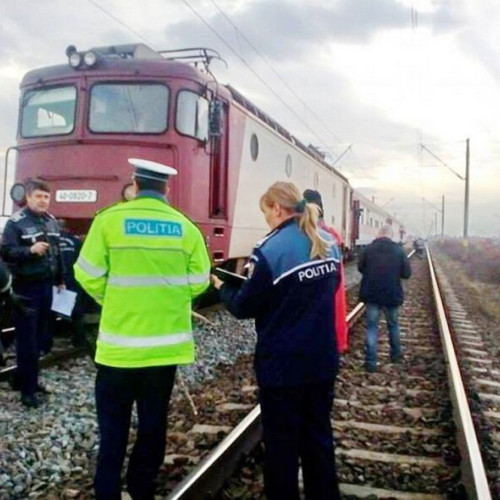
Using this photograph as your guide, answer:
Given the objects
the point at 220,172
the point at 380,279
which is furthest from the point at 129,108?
the point at 380,279

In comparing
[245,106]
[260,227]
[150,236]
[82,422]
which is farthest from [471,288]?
[150,236]

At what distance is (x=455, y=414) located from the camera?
5.51 m

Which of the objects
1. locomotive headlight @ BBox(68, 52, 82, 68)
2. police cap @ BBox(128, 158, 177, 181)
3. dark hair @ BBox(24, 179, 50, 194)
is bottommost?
police cap @ BBox(128, 158, 177, 181)

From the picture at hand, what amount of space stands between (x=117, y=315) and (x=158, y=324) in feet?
0.72

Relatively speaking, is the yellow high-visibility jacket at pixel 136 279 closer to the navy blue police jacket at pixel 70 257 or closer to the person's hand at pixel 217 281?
the person's hand at pixel 217 281

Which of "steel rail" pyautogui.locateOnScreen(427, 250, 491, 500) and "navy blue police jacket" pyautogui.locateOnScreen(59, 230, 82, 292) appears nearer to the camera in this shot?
"steel rail" pyautogui.locateOnScreen(427, 250, 491, 500)

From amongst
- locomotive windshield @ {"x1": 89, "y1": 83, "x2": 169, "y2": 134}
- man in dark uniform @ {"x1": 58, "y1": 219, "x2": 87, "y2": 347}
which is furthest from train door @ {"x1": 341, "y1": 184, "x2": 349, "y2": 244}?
man in dark uniform @ {"x1": 58, "y1": 219, "x2": 87, "y2": 347}

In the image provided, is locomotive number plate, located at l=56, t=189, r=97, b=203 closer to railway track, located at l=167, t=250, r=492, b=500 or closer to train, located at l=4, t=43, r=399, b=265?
train, located at l=4, t=43, r=399, b=265

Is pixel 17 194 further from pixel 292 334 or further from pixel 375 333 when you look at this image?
pixel 292 334

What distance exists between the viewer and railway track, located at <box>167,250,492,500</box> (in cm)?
403

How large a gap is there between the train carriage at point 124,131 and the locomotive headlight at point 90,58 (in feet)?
0.05

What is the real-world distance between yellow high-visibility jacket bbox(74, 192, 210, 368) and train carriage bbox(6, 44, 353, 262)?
17.8 feet

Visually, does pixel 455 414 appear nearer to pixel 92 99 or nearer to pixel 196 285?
pixel 196 285

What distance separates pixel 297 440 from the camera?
3449 millimetres
